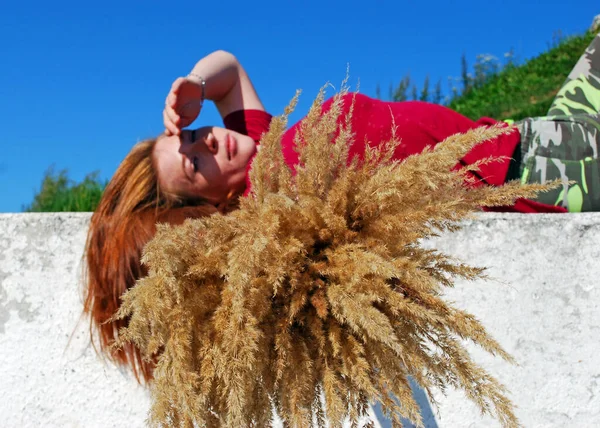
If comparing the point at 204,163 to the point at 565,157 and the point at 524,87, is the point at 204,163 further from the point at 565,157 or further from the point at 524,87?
the point at 524,87

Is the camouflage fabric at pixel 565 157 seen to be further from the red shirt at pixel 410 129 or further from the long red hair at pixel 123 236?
the long red hair at pixel 123 236

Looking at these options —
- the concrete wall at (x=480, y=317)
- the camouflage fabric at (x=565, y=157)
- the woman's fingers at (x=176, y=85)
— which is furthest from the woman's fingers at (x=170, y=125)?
the camouflage fabric at (x=565, y=157)

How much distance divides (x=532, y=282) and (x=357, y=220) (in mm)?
998

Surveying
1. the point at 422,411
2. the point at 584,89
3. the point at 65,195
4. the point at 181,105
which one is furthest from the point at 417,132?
the point at 65,195

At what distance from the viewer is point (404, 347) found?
1.24 metres

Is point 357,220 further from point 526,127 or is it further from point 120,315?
point 526,127

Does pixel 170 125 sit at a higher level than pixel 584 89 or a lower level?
lower

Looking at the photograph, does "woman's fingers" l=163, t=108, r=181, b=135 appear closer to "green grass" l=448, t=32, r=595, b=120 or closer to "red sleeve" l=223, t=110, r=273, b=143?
"red sleeve" l=223, t=110, r=273, b=143

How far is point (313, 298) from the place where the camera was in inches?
48.9

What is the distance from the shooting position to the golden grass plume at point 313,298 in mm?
1183

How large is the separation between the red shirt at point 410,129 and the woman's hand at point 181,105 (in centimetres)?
28

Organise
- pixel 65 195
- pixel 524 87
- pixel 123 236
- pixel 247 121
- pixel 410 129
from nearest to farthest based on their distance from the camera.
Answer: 1. pixel 123 236
2. pixel 410 129
3. pixel 247 121
4. pixel 65 195
5. pixel 524 87

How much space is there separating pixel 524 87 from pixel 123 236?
613cm

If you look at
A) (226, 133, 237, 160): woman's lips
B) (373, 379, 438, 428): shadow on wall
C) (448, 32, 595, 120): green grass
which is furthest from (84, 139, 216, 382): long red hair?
(448, 32, 595, 120): green grass
